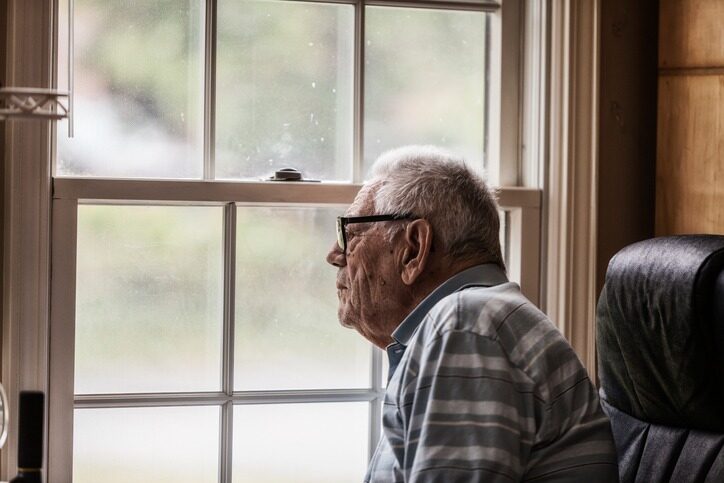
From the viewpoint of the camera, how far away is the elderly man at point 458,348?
130 centimetres

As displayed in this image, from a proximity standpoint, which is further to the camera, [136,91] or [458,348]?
[136,91]

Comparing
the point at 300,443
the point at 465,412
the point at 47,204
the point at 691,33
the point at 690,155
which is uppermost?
the point at 691,33

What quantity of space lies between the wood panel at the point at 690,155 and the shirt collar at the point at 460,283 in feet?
2.62

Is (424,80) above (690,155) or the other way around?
above

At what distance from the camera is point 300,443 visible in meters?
2.32

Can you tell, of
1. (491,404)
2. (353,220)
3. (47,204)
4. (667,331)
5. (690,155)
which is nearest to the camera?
(491,404)

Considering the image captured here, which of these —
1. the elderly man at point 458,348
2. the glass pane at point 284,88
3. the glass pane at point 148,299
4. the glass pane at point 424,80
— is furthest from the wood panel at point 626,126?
the glass pane at point 148,299

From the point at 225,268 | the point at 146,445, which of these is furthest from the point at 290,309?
the point at 146,445

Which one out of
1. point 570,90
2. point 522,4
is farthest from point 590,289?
point 522,4

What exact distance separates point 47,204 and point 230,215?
414 millimetres

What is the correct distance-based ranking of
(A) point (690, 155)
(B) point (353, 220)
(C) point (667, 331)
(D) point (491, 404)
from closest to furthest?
(D) point (491, 404) < (C) point (667, 331) < (B) point (353, 220) < (A) point (690, 155)

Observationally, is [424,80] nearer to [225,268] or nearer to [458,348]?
[225,268]

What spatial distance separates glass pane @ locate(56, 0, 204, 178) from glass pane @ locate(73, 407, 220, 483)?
1.89ft

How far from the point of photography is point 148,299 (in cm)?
223
